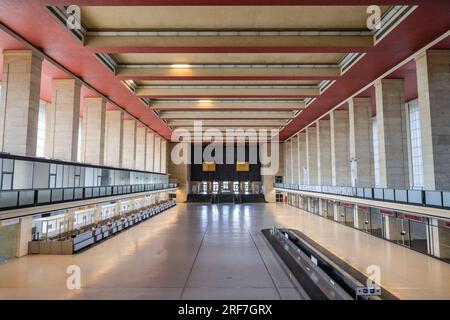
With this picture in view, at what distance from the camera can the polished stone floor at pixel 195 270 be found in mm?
8430

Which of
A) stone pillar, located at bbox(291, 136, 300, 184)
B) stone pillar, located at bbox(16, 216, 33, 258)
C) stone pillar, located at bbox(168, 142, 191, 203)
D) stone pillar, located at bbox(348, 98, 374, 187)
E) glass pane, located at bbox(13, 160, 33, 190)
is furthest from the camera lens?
stone pillar, located at bbox(168, 142, 191, 203)

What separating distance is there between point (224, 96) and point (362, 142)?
10.4 metres

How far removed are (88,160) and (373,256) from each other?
18.6 meters

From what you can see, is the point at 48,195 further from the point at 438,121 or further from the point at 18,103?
the point at 438,121

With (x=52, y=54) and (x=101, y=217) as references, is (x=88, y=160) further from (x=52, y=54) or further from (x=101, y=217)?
(x=52, y=54)

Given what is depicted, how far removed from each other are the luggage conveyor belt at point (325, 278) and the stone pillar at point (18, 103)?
12328 millimetres

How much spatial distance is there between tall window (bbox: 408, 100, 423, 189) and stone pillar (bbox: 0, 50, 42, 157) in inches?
1016

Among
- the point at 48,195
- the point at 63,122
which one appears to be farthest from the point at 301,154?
the point at 48,195

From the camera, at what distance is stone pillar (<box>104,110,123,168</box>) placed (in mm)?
25203

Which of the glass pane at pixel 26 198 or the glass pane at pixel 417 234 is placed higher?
the glass pane at pixel 26 198

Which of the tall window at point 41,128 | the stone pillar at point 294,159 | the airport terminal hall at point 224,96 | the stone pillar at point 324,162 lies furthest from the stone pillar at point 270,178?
the tall window at point 41,128

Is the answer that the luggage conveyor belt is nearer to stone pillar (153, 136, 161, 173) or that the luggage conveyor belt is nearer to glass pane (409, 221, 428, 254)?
glass pane (409, 221, 428, 254)

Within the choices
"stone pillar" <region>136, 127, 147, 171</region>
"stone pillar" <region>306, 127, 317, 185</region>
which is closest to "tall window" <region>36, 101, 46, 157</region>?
"stone pillar" <region>136, 127, 147, 171</region>

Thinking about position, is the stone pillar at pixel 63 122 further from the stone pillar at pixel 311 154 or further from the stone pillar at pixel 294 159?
the stone pillar at pixel 294 159
